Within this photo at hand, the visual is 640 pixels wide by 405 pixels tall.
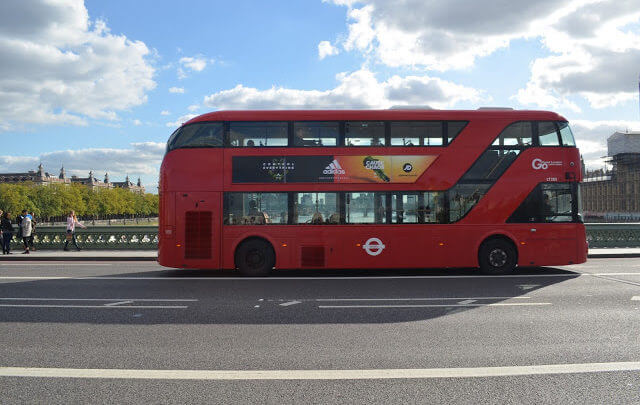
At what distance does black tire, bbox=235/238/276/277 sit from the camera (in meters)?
11.3

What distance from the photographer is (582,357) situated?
473 centimetres

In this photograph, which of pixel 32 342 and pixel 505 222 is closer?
pixel 32 342

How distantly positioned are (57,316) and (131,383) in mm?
3573

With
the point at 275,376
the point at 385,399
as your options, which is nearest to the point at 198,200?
the point at 275,376

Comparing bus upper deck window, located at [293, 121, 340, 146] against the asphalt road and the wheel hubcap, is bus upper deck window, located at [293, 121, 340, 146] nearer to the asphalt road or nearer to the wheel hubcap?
the asphalt road

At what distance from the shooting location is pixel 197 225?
11.2 m

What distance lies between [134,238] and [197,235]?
10000 mm

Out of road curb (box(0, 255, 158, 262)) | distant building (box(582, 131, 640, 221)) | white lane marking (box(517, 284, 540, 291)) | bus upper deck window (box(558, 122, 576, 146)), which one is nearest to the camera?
white lane marking (box(517, 284, 540, 291))

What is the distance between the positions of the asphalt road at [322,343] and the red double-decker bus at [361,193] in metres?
1.47

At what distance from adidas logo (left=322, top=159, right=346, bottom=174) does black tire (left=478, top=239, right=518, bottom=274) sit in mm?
4093

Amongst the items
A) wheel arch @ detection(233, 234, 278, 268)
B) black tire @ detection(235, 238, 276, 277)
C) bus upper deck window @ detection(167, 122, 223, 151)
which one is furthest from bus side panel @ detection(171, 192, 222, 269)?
bus upper deck window @ detection(167, 122, 223, 151)

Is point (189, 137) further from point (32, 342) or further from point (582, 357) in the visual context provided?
point (582, 357)

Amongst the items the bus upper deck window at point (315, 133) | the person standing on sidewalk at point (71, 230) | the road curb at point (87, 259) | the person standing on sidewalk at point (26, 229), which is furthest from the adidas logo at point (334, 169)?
the person standing on sidewalk at point (26, 229)

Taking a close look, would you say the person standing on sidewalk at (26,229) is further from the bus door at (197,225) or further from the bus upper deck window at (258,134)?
the bus upper deck window at (258,134)
